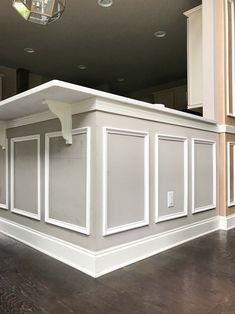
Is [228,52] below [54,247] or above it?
above

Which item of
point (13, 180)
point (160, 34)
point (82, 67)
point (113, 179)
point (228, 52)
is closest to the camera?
point (113, 179)

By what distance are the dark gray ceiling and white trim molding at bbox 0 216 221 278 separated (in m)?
2.73

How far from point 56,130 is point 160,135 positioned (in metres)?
0.76

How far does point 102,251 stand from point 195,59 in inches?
94.0

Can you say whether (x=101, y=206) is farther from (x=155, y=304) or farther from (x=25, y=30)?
(x=25, y=30)

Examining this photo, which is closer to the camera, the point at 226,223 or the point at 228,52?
→ the point at 226,223

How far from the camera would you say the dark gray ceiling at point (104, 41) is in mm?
3627

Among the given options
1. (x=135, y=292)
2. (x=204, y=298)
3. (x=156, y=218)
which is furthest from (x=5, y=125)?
(x=204, y=298)

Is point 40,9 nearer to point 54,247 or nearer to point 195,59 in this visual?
point 54,247

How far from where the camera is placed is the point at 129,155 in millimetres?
1840

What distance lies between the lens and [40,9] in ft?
6.21

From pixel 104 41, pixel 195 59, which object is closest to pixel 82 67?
pixel 104 41

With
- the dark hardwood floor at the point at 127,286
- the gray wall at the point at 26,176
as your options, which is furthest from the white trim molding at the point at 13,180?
the dark hardwood floor at the point at 127,286

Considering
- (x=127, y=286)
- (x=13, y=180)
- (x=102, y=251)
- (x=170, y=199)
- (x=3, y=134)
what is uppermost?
(x=3, y=134)
